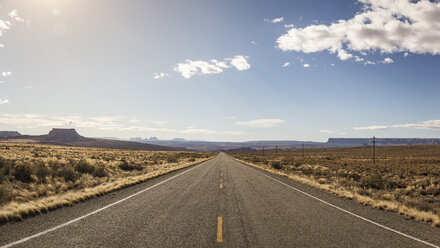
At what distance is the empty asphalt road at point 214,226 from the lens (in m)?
5.54

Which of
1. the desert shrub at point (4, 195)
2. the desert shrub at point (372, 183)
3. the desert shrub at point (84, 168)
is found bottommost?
the desert shrub at point (372, 183)

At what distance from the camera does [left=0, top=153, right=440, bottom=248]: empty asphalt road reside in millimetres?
5539

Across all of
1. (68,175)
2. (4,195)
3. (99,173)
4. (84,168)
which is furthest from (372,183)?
(84,168)

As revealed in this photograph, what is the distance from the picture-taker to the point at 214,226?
261 inches

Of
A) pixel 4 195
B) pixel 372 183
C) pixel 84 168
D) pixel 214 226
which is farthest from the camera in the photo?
pixel 84 168

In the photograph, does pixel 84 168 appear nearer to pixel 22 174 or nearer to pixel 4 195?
pixel 22 174

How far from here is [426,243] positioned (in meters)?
5.95

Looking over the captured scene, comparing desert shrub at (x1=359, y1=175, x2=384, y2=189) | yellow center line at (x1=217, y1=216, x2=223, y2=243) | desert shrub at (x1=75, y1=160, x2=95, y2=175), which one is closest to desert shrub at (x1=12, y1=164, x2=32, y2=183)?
desert shrub at (x1=75, y1=160, x2=95, y2=175)

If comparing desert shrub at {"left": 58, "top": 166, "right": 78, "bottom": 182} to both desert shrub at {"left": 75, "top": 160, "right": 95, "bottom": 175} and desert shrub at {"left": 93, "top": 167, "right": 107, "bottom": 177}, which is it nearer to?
desert shrub at {"left": 93, "top": 167, "right": 107, "bottom": 177}

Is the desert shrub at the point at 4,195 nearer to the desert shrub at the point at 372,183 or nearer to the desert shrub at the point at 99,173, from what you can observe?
the desert shrub at the point at 99,173

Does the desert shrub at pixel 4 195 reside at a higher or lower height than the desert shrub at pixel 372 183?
higher

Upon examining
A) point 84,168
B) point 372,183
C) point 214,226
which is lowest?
point 372,183

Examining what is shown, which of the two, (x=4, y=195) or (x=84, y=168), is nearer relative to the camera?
(x=4, y=195)

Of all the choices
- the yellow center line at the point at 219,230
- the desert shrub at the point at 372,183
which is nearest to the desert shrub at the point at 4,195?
the yellow center line at the point at 219,230
